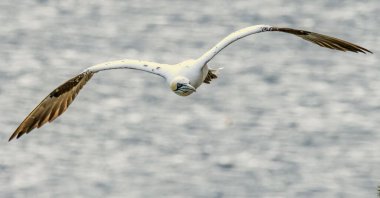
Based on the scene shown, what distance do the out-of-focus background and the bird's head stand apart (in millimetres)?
8304

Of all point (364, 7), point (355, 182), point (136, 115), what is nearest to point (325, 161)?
point (355, 182)

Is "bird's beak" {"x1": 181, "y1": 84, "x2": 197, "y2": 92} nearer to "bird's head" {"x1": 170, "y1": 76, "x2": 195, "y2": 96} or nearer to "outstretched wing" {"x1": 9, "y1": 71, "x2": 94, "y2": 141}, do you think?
"bird's head" {"x1": 170, "y1": 76, "x2": 195, "y2": 96}

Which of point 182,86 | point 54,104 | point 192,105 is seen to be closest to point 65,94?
point 54,104

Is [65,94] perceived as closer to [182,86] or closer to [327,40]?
[182,86]

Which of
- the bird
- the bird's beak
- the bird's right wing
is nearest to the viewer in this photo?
the bird's beak

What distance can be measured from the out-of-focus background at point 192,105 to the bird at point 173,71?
7700mm

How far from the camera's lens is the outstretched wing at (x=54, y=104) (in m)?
18.8

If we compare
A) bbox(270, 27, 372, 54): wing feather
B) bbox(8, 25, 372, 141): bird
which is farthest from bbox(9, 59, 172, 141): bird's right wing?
bbox(270, 27, 372, 54): wing feather

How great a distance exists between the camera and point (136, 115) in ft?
98.8

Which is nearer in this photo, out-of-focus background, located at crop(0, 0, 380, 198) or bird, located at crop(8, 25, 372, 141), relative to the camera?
bird, located at crop(8, 25, 372, 141)

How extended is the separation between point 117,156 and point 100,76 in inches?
171

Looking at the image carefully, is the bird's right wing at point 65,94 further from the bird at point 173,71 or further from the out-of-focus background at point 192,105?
the out-of-focus background at point 192,105

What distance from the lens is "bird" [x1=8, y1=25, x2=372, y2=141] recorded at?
59.6 ft

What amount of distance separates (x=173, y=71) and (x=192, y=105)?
1180 centimetres
